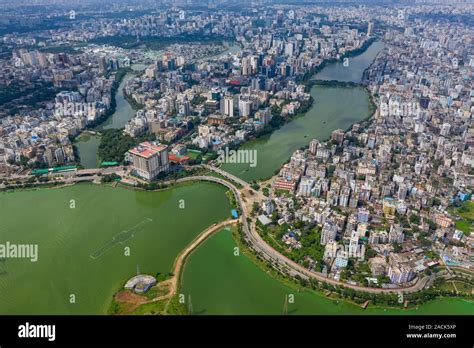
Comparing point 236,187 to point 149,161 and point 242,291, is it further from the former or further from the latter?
point 242,291

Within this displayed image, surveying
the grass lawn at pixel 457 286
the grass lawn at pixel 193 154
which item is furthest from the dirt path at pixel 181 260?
the grass lawn at pixel 457 286

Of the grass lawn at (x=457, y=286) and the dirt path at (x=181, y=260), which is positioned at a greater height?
the dirt path at (x=181, y=260)

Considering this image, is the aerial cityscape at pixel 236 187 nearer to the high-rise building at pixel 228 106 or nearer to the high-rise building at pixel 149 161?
the high-rise building at pixel 149 161

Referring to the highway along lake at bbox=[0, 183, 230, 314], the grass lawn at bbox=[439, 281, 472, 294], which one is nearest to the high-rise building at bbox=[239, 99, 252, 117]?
the highway along lake at bbox=[0, 183, 230, 314]

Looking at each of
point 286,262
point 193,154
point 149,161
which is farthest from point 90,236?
point 193,154

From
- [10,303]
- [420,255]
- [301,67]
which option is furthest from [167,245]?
[301,67]

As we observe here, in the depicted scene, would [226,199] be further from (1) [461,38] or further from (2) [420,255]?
(1) [461,38]
